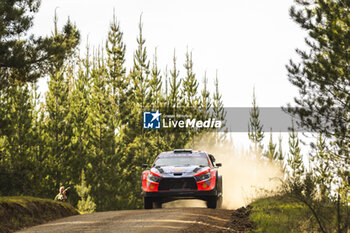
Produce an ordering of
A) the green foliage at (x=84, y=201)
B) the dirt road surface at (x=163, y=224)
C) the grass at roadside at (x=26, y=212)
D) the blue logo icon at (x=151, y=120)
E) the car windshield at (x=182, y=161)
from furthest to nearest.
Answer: the blue logo icon at (x=151, y=120) < the green foliage at (x=84, y=201) < the car windshield at (x=182, y=161) < the grass at roadside at (x=26, y=212) < the dirt road surface at (x=163, y=224)

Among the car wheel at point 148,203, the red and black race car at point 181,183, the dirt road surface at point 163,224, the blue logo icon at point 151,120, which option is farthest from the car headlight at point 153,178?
the blue logo icon at point 151,120

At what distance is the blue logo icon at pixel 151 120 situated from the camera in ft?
178

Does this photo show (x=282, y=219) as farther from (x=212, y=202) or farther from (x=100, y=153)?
(x=100, y=153)

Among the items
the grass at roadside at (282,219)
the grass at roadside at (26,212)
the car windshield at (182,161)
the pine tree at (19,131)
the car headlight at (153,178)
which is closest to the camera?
the grass at roadside at (282,219)

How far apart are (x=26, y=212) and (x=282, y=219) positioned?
22.2 ft

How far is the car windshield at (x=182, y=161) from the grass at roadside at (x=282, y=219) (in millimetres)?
2496

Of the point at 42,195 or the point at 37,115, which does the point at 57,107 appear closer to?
the point at 37,115

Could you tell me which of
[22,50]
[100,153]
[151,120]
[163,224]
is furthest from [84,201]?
[163,224]

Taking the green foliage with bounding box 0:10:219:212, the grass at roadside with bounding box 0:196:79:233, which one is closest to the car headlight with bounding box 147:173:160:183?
the grass at roadside with bounding box 0:196:79:233

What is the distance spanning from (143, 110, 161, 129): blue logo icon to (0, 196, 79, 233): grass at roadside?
39127 millimetres

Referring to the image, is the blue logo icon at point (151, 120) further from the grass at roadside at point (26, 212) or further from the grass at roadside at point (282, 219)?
the grass at roadside at point (282, 219)

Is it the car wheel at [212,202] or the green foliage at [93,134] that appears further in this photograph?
the green foliage at [93,134]

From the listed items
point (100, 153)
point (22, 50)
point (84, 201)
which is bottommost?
point (84, 201)

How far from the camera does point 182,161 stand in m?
15.6
